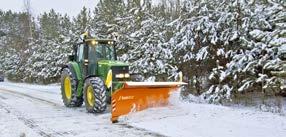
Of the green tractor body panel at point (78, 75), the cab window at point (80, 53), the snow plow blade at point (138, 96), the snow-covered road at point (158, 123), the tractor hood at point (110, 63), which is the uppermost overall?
the cab window at point (80, 53)

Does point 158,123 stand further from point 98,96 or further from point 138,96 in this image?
point 98,96

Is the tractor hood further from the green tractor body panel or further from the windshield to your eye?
the green tractor body panel

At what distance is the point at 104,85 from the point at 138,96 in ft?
4.34

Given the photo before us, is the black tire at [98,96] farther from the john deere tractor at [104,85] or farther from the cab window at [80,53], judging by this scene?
the cab window at [80,53]

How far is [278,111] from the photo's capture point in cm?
1084

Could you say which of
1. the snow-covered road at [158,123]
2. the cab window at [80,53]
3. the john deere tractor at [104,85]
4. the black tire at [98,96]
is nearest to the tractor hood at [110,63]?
the john deere tractor at [104,85]

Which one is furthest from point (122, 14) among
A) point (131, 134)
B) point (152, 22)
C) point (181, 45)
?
point (131, 134)

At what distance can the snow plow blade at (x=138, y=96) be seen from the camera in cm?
998

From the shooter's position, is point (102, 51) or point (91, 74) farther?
point (102, 51)

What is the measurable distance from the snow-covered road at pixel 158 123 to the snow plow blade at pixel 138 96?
0.18 m

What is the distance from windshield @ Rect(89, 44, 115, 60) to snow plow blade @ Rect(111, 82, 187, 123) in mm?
2378

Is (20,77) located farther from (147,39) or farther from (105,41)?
(105,41)

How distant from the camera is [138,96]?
35.0ft

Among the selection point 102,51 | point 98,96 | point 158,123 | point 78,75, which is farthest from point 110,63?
point 158,123
